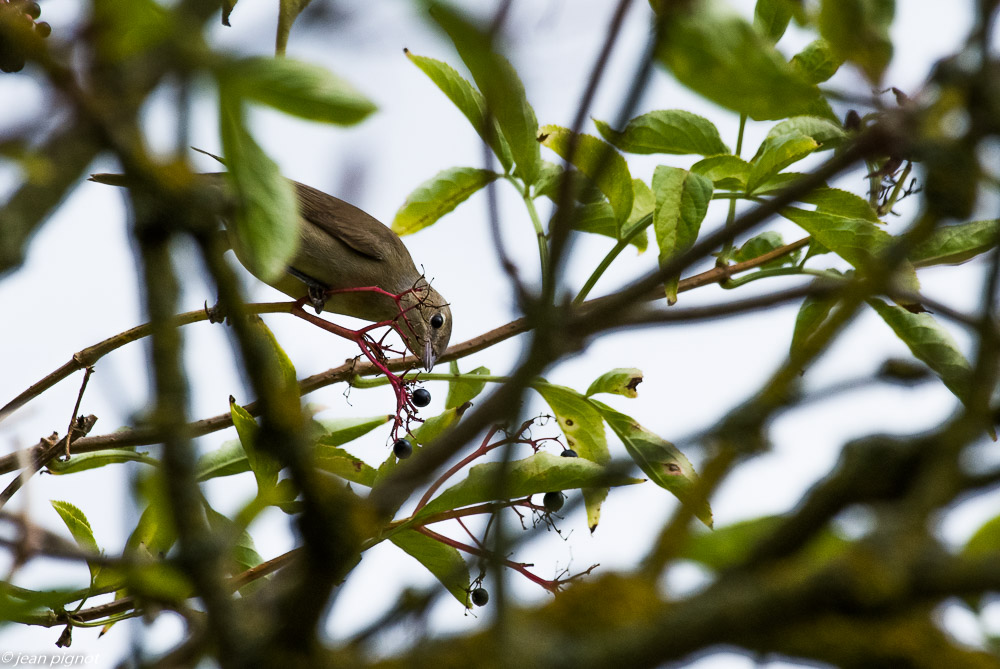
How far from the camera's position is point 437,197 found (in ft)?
10.4

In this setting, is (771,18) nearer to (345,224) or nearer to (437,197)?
(437,197)

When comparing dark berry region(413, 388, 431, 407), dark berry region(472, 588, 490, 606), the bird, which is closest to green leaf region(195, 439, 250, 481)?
dark berry region(413, 388, 431, 407)

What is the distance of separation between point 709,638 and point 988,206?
1.90ft

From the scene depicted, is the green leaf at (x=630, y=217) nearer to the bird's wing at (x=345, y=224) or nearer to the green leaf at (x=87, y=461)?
the green leaf at (x=87, y=461)

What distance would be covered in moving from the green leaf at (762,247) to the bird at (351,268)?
93.0 inches

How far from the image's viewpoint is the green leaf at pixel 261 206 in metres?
0.94

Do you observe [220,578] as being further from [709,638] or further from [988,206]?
[988,206]

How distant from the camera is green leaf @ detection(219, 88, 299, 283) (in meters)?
0.94

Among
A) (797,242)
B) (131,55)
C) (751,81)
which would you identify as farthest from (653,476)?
(131,55)

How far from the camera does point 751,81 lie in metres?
0.95

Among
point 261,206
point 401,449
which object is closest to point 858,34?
point 261,206

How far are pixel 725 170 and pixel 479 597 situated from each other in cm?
135

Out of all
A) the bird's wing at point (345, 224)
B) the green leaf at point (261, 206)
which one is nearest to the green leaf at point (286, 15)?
the green leaf at point (261, 206)

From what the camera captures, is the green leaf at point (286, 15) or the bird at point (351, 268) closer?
the green leaf at point (286, 15)
